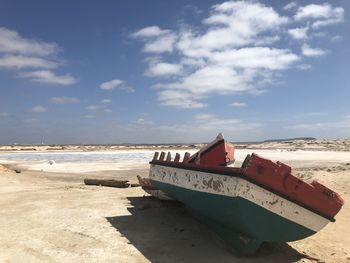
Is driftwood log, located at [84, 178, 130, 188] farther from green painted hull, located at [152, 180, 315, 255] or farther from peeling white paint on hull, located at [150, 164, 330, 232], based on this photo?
peeling white paint on hull, located at [150, 164, 330, 232]

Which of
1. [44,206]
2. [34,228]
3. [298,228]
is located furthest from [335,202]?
[44,206]

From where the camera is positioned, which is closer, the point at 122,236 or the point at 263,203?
the point at 263,203

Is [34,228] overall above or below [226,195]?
below

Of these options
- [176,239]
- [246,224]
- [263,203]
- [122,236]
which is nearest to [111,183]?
[122,236]

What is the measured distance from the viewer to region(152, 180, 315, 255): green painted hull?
6.05 m

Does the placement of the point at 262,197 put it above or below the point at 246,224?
above

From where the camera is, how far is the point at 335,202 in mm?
6227

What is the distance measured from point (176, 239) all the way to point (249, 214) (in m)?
1.82

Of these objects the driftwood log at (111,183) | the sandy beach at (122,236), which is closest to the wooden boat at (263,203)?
the sandy beach at (122,236)

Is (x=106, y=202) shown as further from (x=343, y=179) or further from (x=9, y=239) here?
(x=343, y=179)

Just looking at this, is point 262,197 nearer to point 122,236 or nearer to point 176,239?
point 176,239

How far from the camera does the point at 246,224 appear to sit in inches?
244

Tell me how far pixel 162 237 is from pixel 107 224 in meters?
1.35

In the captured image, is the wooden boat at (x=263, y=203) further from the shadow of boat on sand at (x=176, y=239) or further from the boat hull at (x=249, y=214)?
the shadow of boat on sand at (x=176, y=239)
